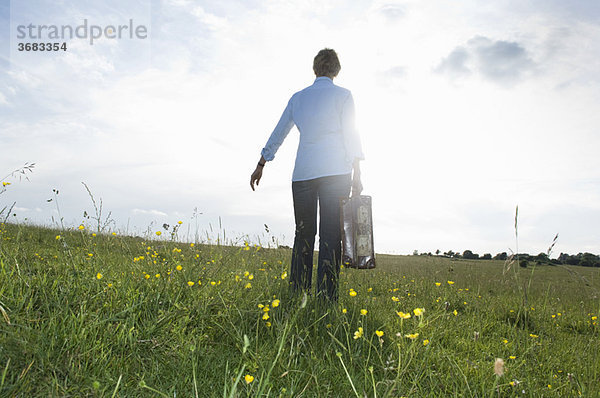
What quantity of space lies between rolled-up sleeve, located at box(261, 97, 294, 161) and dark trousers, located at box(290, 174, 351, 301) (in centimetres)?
58

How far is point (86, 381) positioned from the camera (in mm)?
2047

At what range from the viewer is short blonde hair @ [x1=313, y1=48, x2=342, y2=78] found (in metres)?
4.64

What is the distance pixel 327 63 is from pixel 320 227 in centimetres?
204

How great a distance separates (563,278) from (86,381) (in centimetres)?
1077

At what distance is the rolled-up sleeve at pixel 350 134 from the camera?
4.34 meters

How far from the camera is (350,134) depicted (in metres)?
4.37

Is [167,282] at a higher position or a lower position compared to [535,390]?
higher

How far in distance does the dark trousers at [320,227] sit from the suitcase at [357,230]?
0.47 ft

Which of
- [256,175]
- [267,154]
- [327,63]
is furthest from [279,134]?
[327,63]

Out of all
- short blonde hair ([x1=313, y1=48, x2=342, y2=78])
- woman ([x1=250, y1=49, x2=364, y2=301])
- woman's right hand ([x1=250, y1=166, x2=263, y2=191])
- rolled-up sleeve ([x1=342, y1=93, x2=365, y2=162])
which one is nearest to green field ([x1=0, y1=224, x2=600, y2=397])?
woman ([x1=250, y1=49, x2=364, y2=301])

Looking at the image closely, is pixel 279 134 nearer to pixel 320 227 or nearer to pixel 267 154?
pixel 267 154

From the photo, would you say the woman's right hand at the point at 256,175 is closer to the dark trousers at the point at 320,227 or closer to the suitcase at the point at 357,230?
the dark trousers at the point at 320,227

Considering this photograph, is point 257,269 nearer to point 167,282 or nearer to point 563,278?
point 167,282

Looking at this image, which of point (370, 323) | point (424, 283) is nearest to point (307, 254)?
point (370, 323)
